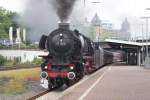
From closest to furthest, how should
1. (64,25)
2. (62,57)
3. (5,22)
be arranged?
(62,57) < (64,25) < (5,22)

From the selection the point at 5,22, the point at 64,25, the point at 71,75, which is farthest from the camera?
the point at 5,22

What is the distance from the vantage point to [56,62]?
24.3 metres

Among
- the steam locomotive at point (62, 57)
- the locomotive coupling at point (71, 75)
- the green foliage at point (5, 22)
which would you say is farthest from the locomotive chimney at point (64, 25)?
the green foliage at point (5, 22)

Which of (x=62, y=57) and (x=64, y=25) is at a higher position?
(x=64, y=25)

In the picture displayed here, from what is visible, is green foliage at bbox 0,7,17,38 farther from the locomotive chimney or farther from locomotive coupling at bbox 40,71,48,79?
locomotive coupling at bbox 40,71,48,79

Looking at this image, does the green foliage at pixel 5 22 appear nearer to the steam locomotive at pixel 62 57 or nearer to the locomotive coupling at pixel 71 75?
the steam locomotive at pixel 62 57

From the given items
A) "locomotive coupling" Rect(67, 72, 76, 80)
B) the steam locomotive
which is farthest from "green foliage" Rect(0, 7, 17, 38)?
"locomotive coupling" Rect(67, 72, 76, 80)

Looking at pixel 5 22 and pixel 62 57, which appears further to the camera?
pixel 5 22

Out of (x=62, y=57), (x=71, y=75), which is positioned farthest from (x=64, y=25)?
(x=71, y=75)

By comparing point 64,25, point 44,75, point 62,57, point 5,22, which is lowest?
point 44,75

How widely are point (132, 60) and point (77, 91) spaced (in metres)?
80.6

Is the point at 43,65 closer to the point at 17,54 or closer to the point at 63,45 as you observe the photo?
the point at 63,45

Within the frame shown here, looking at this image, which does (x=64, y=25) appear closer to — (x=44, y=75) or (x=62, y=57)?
(x=62, y=57)

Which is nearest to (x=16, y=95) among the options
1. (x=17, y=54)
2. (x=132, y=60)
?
(x=17, y=54)
